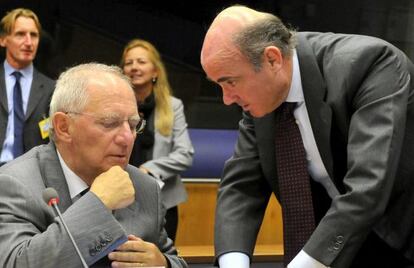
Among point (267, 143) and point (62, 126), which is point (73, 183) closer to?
point (62, 126)

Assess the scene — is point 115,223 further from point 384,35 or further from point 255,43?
point 384,35

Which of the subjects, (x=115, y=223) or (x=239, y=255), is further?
(x=239, y=255)

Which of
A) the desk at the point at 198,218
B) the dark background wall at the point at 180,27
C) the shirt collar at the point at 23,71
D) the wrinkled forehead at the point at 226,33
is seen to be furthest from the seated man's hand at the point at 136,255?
the dark background wall at the point at 180,27

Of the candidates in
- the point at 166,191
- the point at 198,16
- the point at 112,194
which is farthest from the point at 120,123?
the point at 198,16

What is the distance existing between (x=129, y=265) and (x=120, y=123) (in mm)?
A: 364

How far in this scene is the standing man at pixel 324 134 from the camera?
168cm

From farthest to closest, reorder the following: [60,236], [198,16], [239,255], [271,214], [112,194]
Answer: [198,16], [271,214], [239,255], [112,194], [60,236]

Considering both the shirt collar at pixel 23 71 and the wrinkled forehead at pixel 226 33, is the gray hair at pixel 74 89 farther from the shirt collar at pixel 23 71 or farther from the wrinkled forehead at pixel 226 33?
the shirt collar at pixel 23 71

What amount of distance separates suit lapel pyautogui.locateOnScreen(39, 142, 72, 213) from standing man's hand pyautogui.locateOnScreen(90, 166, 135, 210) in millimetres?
117

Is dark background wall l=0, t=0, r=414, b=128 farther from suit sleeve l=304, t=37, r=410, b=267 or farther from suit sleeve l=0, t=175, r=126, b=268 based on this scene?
suit sleeve l=304, t=37, r=410, b=267

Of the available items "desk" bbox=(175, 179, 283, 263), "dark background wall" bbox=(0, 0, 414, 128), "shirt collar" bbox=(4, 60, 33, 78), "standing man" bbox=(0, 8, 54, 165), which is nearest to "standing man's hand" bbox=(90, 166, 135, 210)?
"standing man" bbox=(0, 8, 54, 165)

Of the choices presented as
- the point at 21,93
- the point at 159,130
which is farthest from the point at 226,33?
the point at 21,93

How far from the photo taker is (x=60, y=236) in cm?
168

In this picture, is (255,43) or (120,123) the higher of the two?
(255,43)
